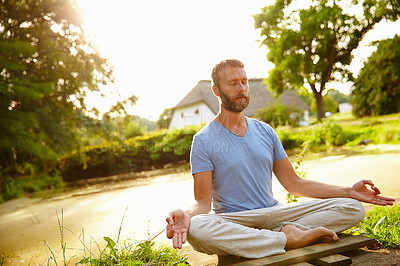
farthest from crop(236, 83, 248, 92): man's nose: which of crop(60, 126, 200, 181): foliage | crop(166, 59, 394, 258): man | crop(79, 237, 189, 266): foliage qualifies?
crop(60, 126, 200, 181): foliage

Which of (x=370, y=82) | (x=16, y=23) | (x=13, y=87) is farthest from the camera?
(x=370, y=82)

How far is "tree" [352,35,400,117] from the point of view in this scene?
59.3 feet

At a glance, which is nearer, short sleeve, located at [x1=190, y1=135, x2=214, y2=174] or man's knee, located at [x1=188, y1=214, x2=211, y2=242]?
man's knee, located at [x1=188, y1=214, x2=211, y2=242]

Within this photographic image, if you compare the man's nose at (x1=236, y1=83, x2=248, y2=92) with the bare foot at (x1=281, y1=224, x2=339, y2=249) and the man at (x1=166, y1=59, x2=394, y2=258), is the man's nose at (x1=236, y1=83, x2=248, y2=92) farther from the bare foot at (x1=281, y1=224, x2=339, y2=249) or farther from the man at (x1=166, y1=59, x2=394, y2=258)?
the bare foot at (x1=281, y1=224, x2=339, y2=249)

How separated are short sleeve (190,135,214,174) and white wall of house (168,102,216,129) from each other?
20.5 metres

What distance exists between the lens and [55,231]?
4.50 meters

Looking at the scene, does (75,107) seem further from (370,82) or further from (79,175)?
(370,82)

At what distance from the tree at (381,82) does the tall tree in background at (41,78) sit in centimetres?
1435

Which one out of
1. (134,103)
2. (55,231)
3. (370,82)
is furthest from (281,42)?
(55,231)

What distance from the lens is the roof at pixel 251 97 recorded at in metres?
26.0

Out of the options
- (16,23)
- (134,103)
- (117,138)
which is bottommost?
(117,138)

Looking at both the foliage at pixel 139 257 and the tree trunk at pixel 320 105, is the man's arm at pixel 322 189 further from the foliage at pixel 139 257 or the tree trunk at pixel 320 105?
the tree trunk at pixel 320 105

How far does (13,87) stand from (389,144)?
1061 centimetres

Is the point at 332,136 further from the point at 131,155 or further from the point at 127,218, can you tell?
the point at 127,218
